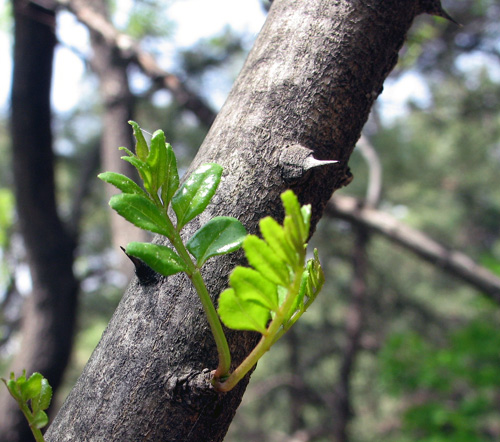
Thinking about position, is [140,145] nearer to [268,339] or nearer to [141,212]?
[141,212]

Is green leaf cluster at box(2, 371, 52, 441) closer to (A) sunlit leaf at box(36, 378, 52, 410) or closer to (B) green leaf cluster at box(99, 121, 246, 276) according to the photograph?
(A) sunlit leaf at box(36, 378, 52, 410)

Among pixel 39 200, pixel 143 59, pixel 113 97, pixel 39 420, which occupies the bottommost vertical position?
pixel 39 420

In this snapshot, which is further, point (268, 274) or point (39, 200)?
point (39, 200)

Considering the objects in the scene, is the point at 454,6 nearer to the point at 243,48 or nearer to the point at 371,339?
the point at 243,48

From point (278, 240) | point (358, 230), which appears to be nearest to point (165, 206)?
point (278, 240)

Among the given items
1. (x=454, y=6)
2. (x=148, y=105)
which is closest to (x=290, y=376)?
(x=148, y=105)

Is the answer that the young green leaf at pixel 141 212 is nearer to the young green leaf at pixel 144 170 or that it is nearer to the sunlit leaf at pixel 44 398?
the young green leaf at pixel 144 170
